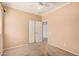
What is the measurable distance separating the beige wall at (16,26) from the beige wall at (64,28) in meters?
0.48

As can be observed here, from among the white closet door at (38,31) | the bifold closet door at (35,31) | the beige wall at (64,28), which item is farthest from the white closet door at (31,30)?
the beige wall at (64,28)

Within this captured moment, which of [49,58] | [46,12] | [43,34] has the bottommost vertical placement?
[49,58]

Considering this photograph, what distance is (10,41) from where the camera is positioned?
1860 millimetres

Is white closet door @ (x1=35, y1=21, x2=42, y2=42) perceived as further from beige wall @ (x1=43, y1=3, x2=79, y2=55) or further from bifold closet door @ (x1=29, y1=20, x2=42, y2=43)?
beige wall @ (x1=43, y1=3, x2=79, y2=55)

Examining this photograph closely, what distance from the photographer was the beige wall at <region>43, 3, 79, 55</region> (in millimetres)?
2117

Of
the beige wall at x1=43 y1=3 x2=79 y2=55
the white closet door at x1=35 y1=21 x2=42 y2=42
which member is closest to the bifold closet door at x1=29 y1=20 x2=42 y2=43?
the white closet door at x1=35 y1=21 x2=42 y2=42

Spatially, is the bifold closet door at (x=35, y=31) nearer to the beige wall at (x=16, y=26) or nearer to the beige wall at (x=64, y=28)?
the beige wall at (x=16, y=26)

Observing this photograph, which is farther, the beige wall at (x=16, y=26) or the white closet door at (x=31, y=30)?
the white closet door at (x=31, y=30)

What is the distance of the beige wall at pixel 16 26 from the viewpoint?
182cm

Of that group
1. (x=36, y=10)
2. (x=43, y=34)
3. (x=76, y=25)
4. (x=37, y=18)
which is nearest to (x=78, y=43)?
(x=76, y=25)

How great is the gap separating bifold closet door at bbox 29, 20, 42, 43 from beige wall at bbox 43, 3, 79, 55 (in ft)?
0.88

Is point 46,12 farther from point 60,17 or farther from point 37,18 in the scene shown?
point 60,17

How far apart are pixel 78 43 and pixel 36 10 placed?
152 centimetres

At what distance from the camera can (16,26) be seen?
75.3 inches
